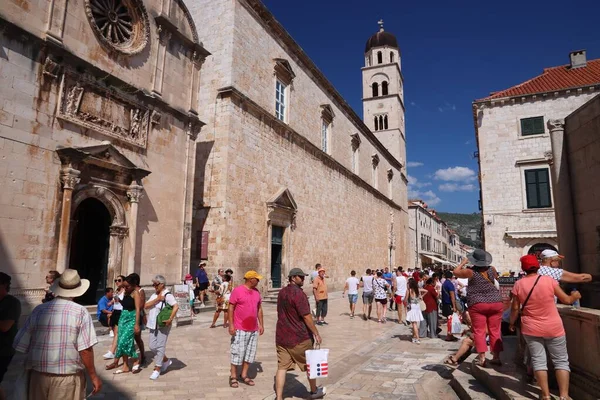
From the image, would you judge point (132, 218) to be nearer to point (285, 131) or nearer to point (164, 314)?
point (164, 314)

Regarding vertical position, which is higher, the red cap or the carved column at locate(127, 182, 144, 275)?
the carved column at locate(127, 182, 144, 275)

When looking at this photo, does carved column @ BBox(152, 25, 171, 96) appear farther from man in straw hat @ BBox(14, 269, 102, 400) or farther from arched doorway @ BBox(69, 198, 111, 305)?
man in straw hat @ BBox(14, 269, 102, 400)

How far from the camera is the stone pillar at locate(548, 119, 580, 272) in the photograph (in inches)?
203

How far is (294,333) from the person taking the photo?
457cm

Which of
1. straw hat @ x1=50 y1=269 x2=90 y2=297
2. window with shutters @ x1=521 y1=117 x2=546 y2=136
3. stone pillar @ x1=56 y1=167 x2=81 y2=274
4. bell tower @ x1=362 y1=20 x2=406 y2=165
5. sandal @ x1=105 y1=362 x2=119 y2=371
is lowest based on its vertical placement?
sandal @ x1=105 y1=362 x2=119 y2=371

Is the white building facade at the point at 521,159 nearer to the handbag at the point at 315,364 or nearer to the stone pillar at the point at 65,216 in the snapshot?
the handbag at the point at 315,364

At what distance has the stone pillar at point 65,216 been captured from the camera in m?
7.67

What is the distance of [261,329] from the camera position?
5.39 meters

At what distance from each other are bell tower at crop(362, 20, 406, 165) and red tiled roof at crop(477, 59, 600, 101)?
52.6 feet

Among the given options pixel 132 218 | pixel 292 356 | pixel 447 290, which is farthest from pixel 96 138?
pixel 447 290

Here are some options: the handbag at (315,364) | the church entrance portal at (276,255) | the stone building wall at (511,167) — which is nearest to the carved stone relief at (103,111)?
the handbag at (315,364)

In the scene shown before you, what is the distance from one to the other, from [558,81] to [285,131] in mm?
15716

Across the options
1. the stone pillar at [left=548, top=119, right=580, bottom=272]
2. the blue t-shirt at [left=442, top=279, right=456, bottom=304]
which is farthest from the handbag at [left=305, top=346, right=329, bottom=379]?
the blue t-shirt at [left=442, top=279, right=456, bottom=304]

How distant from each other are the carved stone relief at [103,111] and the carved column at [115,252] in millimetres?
2200
